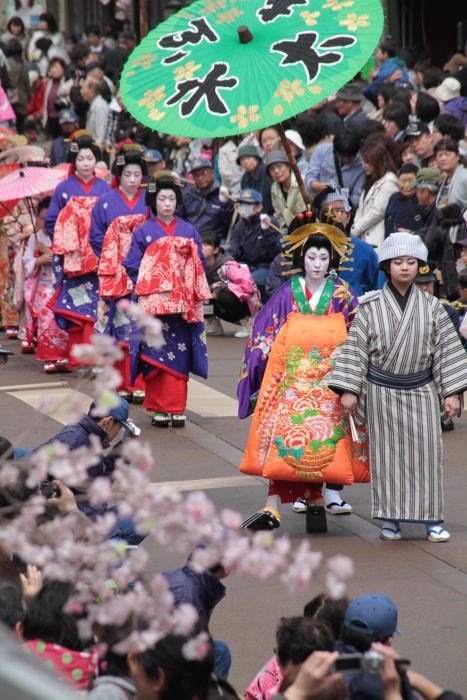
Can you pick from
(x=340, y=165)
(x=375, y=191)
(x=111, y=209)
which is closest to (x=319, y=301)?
(x=111, y=209)

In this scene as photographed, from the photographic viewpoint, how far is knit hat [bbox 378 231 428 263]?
249 inches

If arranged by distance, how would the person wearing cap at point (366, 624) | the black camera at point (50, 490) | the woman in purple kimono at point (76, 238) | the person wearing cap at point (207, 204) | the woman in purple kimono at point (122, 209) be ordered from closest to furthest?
1. the person wearing cap at point (366, 624)
2. the black camera at point (50, 490)
3. the woman in purple kimono at point (122, 209)
4. the woman in purple kimono at point (76, 238)
5. the person wearing cap at point (207, 204)

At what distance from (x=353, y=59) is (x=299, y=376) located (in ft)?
5.09

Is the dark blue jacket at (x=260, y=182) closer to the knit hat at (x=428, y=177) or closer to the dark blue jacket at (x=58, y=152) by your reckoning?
the knit hat at (x=428, y=177)

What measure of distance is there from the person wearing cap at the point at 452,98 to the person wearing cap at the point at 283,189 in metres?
2.43

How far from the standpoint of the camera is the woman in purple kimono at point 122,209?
9.67 m

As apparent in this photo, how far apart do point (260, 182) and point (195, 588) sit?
973cm

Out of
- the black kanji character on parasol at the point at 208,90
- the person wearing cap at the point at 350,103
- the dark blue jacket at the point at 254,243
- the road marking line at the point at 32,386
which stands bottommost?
the road marking line at the point at 32,386

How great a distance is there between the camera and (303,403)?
654cm

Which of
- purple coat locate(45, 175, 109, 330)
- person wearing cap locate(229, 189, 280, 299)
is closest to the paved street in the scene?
purple coat locate(45, 175, 109, 330)

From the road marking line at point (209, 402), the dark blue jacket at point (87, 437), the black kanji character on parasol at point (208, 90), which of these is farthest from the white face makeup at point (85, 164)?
the dark blue jacket at point (87, 437)

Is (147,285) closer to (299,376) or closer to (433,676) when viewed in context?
(299,376)

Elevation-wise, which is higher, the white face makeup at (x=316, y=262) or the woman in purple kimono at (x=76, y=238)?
the white face makeup at (x=316, y=262)

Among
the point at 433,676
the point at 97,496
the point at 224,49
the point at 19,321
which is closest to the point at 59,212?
the point at 19,321
